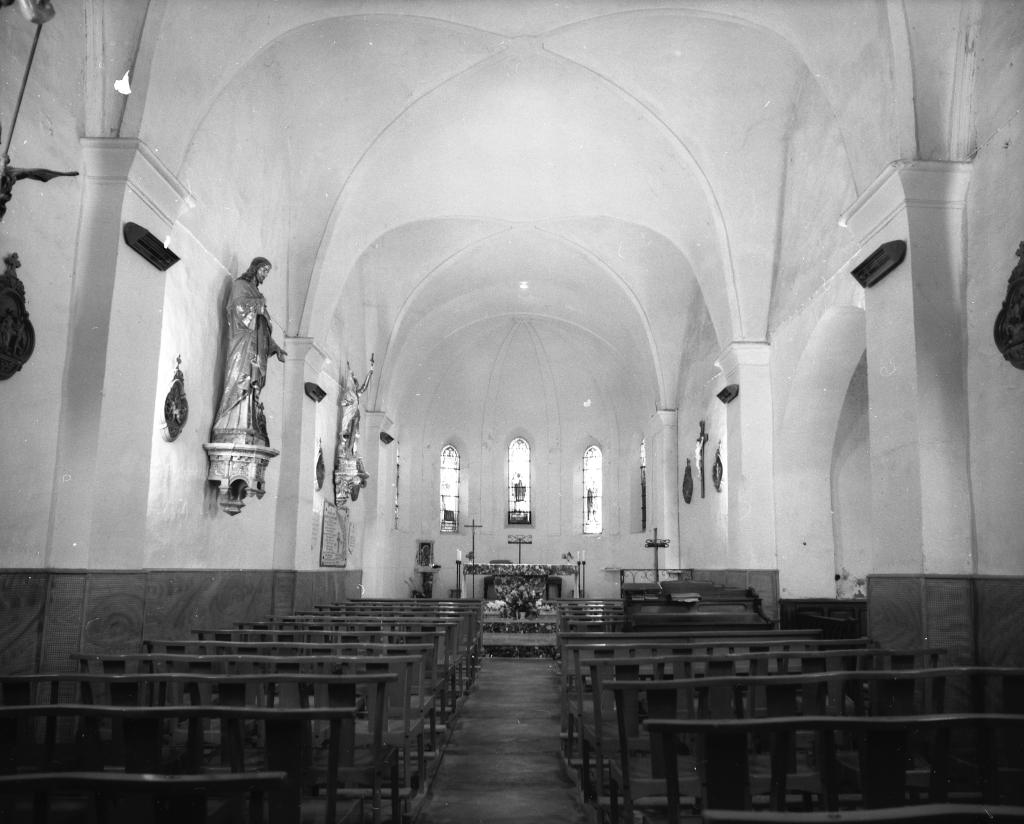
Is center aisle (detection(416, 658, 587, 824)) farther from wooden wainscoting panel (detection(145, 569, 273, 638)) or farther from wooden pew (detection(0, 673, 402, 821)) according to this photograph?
wooden wainscoting panel (detection(145, 569, 273, 638))

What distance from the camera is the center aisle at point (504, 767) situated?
5.33m

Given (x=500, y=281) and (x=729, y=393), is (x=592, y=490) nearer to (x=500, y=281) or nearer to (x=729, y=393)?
(x=500, y=281)

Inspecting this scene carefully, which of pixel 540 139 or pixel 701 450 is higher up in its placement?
pixel 540 139

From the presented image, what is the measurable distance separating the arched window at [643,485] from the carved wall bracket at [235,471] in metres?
13.5

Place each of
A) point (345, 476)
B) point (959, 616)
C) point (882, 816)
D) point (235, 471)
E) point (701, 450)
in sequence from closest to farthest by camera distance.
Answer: point (882, 816) → point (959, 616) → point (235, 471) → point (345, 476) → point (701, 450)

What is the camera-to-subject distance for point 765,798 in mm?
4578

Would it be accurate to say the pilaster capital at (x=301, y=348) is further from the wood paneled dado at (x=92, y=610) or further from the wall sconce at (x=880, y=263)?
the wall sconce at (x=880, y=263)

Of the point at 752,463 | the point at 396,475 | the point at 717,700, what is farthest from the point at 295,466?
the point at 396,475

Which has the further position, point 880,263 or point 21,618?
point 880,263

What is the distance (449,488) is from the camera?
2483 centimetres

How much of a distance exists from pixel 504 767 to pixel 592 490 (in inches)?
720

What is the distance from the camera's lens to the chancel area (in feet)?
19.3

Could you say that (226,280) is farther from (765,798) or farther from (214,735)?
(765,798)

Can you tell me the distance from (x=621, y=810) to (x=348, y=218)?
401 inches
